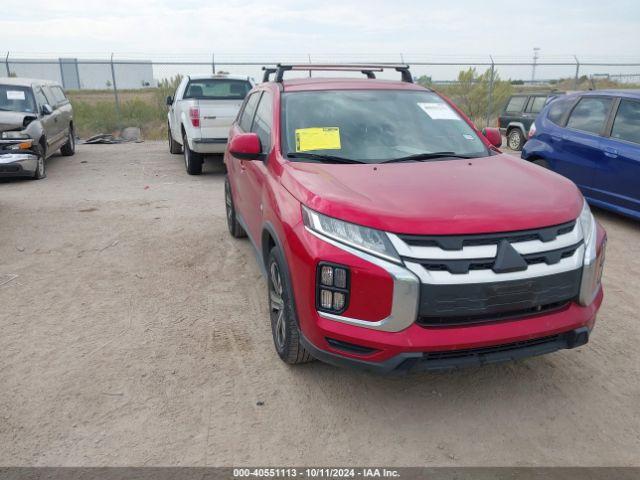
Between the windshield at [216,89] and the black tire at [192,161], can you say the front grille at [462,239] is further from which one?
the windshield at [216,89]

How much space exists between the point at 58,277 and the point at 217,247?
1563mm

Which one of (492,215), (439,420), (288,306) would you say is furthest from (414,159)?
(439,420)

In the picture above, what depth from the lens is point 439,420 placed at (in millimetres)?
2809

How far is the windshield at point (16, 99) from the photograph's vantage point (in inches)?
370

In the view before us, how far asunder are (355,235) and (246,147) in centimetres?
146

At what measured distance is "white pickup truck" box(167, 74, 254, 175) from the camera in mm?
8969

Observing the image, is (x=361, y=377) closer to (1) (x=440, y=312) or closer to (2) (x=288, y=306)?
(2) (x=288, y=306)

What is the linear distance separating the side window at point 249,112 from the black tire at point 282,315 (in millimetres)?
1891

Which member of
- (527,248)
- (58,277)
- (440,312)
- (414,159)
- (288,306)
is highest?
(414,159)

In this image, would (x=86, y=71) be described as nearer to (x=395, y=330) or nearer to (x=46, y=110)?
(x=46, y=110)

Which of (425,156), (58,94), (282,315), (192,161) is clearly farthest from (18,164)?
(425,156)

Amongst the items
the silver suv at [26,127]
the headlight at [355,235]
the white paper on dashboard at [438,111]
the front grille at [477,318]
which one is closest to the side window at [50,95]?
the silver suv at [26,127]

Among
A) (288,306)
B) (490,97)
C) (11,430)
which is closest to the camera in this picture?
(11,430)

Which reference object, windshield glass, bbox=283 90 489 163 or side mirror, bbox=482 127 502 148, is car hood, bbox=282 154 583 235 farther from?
side mirror, bbox=482 127 502 148
